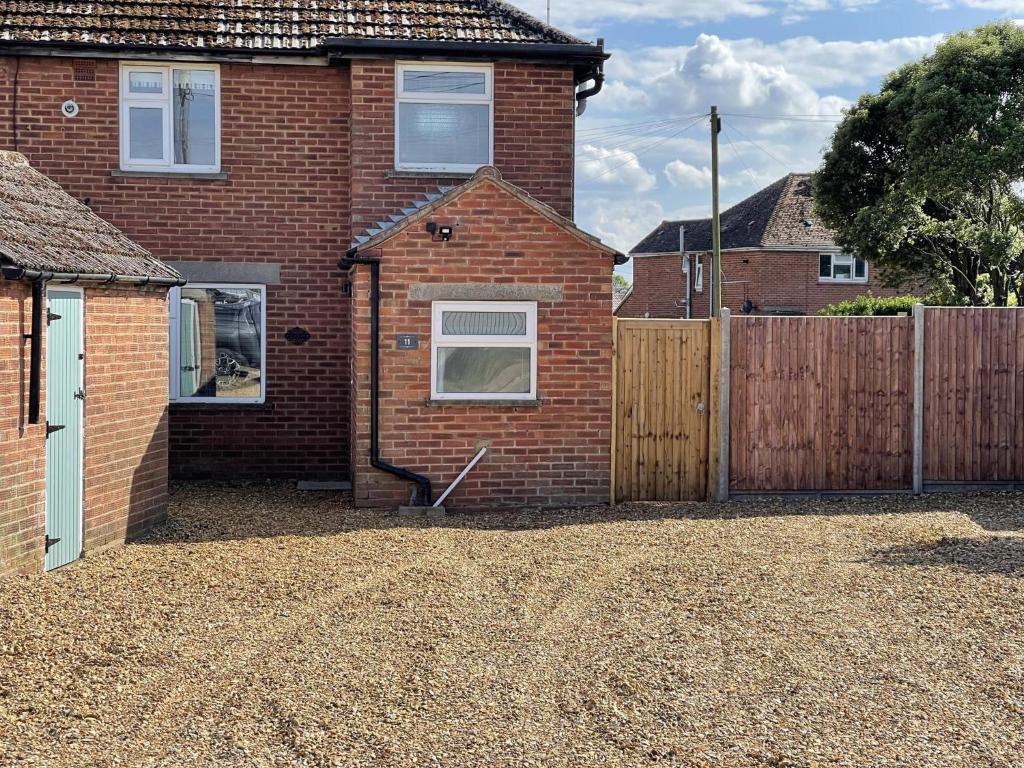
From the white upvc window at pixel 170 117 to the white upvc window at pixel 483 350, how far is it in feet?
14.4

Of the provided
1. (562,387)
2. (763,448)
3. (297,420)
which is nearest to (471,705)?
(562,387)

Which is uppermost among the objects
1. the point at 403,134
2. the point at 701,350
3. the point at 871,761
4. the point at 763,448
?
the point at 403,134

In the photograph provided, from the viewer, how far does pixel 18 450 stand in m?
7.98

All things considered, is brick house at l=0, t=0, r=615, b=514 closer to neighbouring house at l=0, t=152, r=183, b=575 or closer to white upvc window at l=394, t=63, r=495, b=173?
white upvc window at l=394, t=63, r=495, b=173

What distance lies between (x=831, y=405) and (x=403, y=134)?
5970 mm

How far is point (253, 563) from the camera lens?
876 cm

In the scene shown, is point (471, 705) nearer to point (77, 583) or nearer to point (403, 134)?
point (77, 583)

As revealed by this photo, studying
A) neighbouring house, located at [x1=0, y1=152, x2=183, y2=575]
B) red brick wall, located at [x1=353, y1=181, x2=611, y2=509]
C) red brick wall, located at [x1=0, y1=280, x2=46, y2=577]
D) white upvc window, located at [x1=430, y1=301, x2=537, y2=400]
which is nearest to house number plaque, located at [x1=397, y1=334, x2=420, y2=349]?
red brick wall, located at [x1=353, y1=181, x2=611, y2=509]

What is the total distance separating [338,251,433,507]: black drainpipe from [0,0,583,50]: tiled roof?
3659mm

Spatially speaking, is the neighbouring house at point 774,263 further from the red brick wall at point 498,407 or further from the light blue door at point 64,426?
the light blue door at point 64,426

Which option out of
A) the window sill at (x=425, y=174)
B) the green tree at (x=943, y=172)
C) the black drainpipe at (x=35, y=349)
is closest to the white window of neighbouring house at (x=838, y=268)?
the green tree at (x=943, y=172)

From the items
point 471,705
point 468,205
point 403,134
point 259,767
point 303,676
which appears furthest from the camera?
point 403,134

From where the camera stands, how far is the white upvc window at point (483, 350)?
11.4 meters

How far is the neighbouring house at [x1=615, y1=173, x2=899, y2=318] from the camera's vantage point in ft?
134
